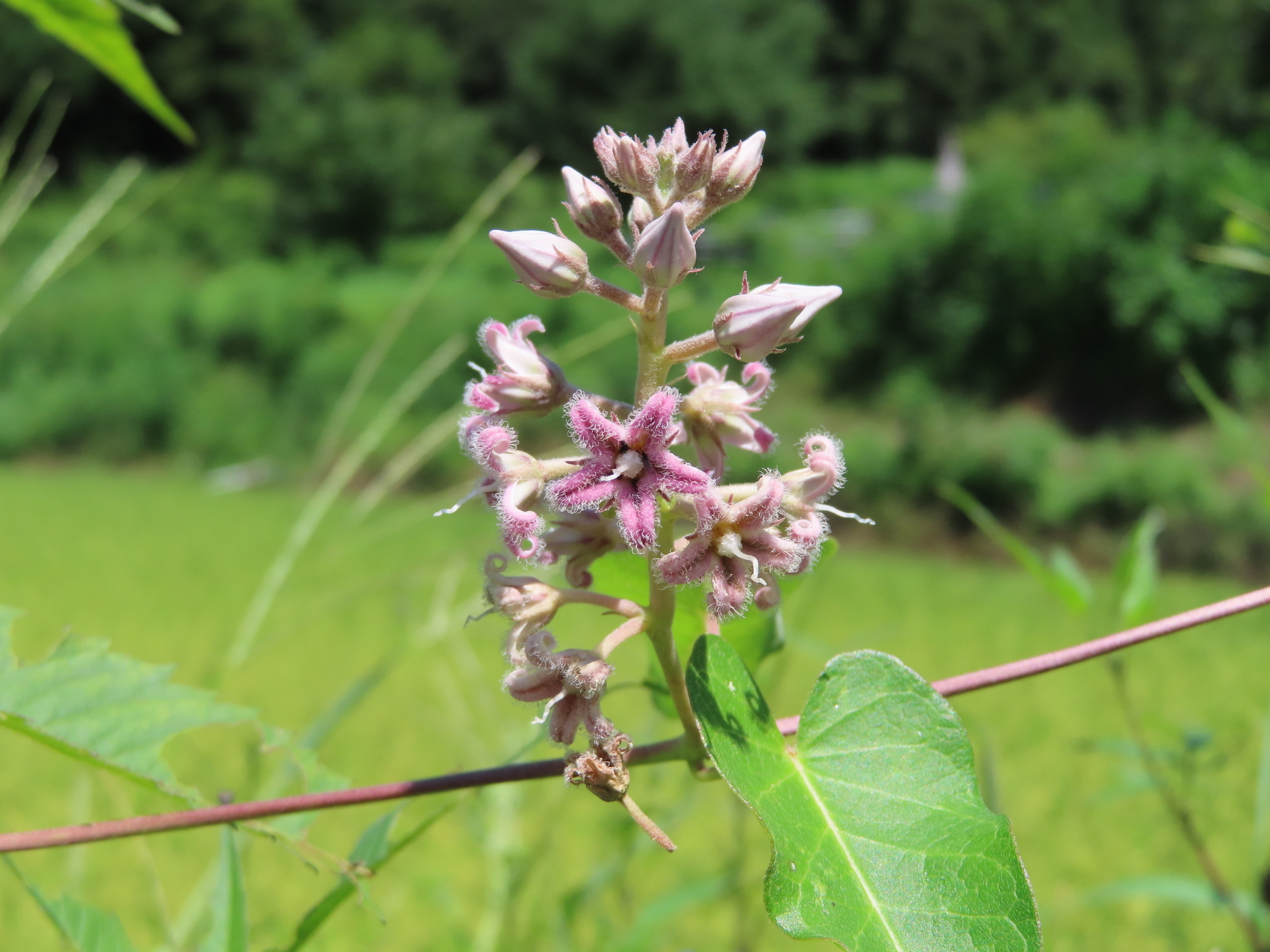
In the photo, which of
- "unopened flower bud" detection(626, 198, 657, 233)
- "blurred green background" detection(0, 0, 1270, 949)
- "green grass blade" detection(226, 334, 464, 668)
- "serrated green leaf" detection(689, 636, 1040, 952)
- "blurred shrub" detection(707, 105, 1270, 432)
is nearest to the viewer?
"serrated green leaf" detection(689, 636, 1040, 952)

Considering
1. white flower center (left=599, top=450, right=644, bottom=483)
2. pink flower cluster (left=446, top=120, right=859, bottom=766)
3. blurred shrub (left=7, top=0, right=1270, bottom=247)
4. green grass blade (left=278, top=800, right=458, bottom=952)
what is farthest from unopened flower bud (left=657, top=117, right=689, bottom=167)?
blurred shrub (left=7, top=0, right=1270, bottom=247)

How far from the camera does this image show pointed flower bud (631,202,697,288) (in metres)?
0.32

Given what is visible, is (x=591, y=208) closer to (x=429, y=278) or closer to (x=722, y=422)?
(x=722, y=422)

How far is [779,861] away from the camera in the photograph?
0.93 ft

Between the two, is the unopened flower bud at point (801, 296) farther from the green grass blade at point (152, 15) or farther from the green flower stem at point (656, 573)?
the green grass blade at point (152, 15)

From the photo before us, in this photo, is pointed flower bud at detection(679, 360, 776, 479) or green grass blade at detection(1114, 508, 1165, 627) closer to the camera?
pointed flower bud at detection(679, 360, 776, 479)

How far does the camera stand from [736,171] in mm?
373

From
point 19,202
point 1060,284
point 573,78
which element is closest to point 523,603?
point 19,202

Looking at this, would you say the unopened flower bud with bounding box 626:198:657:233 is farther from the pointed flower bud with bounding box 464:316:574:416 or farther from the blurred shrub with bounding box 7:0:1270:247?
the blurred shrub with bounding box 7:0:1270:247

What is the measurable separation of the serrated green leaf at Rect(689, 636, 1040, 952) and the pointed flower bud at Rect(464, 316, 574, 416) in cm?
11

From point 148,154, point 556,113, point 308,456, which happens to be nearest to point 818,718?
point 308,456

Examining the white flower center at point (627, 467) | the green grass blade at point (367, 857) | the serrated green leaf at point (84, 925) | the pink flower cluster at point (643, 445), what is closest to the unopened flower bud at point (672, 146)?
the pink flower cluster at point (643, 445)

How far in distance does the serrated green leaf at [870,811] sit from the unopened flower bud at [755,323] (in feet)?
0.32

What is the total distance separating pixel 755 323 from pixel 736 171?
0.23 ft
